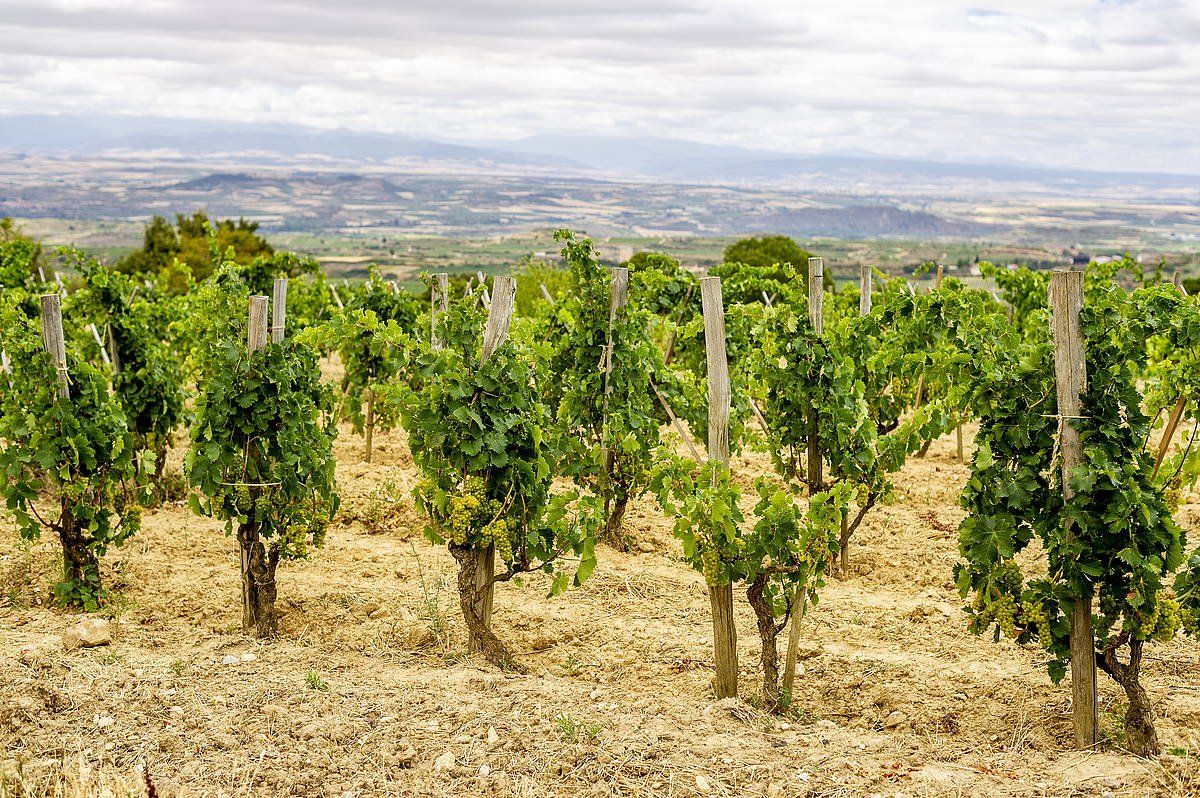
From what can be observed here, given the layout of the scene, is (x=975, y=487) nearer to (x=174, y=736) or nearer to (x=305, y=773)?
(x=305, y=773)

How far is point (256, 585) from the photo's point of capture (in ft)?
20.9

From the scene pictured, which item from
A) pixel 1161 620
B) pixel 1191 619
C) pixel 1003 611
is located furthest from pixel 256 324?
pixel 1191 619

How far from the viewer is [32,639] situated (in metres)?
6.12

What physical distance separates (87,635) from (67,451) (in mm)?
1268

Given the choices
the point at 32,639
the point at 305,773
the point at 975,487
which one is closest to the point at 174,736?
A: the point at 305,773

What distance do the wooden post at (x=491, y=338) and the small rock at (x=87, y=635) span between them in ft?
7.47

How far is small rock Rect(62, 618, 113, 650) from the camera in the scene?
600cm

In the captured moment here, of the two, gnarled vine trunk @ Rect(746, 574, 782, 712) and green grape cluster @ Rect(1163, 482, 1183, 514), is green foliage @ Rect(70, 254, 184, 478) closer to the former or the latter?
gnarled vine trunk @ Rect(746, 574, 782, 712)

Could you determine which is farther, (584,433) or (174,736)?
(584,433)

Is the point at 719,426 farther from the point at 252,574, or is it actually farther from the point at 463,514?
the point at 252,574

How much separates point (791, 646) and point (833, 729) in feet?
1.57

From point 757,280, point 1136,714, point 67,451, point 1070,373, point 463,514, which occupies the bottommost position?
point 1136,714

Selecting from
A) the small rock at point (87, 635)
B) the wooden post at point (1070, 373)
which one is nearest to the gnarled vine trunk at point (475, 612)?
the small rock at point (87, 635)

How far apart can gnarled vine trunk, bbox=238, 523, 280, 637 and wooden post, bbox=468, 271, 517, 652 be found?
4.64ft
